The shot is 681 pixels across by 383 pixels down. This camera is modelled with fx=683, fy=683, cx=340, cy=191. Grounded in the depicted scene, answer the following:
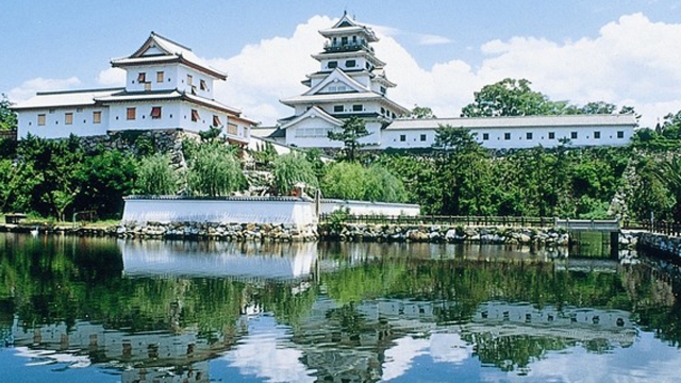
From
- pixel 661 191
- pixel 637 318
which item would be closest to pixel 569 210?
pixel 661 191

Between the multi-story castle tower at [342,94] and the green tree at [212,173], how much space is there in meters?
18.1

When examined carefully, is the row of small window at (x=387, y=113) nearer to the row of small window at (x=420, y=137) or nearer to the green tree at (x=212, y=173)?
the row of small window at (x=420, y=137)

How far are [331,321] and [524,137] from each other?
39.7m

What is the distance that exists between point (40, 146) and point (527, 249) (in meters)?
27.4

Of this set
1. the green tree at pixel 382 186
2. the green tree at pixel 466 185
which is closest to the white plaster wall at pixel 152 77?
the green tree at pixel 382 186

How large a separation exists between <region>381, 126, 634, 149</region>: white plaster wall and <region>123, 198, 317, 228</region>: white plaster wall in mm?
19216

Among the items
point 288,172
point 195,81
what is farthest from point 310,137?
point 288,172

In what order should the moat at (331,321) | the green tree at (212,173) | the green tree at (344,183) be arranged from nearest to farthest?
the moat at (331,321), the green tree at (212,173), the green tree at (344,183)

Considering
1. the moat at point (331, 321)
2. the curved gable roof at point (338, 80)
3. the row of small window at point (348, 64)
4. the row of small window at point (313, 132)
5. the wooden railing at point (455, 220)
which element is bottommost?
the moat at point (331, 321)

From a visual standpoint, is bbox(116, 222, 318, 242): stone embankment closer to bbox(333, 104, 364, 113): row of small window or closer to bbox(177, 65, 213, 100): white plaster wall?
bbox(177, 65, 213, 100): white plaster wall

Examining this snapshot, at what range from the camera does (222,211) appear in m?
34.0

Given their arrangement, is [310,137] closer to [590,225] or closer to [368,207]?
[368,207]

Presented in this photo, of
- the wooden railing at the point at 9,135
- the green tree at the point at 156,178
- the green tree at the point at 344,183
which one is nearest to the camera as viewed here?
the green tree at the point at 156,178

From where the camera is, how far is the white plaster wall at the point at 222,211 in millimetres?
33125
